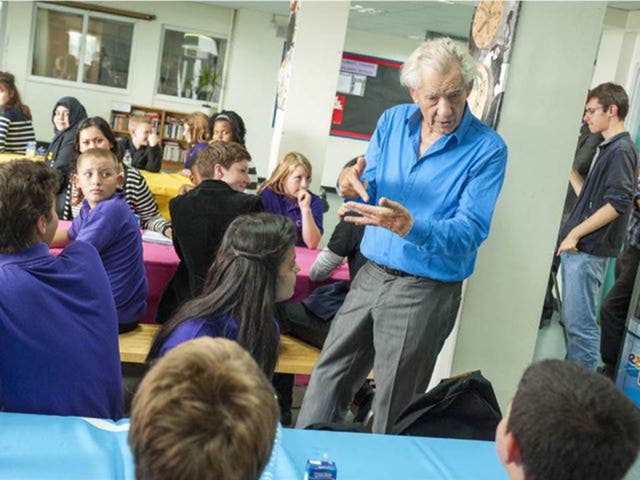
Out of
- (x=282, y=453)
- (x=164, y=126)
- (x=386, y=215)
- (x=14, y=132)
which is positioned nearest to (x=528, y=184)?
(x=386, y=215)

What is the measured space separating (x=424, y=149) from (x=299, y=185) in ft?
6.71

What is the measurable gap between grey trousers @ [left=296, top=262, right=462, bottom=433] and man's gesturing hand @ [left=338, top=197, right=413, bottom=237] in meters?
0.38

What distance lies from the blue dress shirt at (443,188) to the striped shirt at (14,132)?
4.94 meters

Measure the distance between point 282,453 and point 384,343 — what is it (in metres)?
0.99

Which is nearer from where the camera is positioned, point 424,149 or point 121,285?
point 424,149

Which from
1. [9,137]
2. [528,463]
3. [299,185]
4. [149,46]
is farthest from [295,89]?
[149,46]

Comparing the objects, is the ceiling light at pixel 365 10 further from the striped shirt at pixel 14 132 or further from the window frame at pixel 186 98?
the striped shirt at pixel 14 132

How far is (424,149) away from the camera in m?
2.72

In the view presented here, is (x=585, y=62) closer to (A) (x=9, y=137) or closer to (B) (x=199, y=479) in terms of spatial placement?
(B) (x=199, y=479)

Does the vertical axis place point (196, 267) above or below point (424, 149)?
below

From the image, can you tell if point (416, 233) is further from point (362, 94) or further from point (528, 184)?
point (362, 94)

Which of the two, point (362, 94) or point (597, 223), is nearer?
point (597, 223)

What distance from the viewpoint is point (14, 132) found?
682 centimetres

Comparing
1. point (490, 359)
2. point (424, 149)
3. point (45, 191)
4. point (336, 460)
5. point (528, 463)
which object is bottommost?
point (490, 359)
